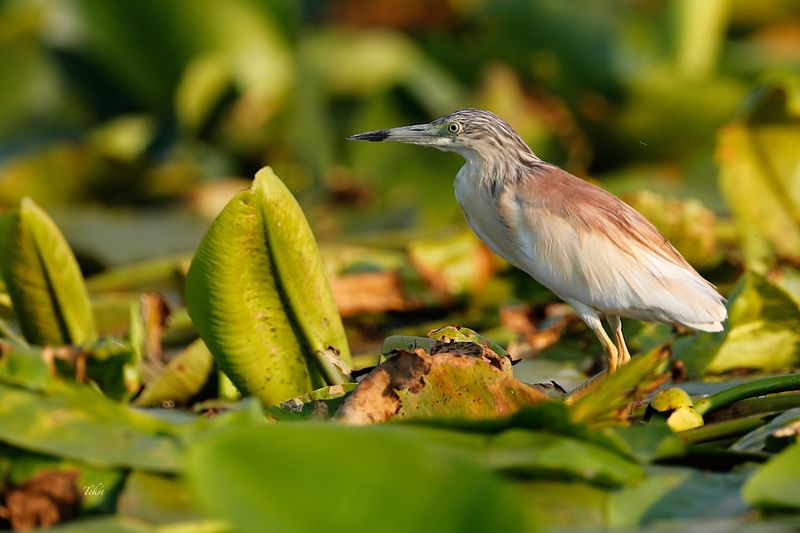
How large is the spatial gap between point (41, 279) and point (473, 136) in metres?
1.10

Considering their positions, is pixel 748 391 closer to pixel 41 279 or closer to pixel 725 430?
Result: pixel 725 430

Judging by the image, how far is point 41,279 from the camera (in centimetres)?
270

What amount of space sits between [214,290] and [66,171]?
8.69 feet

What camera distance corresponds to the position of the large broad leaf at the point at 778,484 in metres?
1.76

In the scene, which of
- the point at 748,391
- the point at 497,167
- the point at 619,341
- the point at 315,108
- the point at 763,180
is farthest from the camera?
the point at 315,108

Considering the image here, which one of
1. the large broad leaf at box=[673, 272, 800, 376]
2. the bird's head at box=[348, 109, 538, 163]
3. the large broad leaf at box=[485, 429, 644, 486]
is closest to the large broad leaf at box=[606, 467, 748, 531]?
the large broad leaf at box=[485, 429, 644, 486]

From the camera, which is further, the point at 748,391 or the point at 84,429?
the point at 748,391

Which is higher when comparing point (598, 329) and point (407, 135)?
point (407, 135)

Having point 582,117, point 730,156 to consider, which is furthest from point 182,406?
point 582,117

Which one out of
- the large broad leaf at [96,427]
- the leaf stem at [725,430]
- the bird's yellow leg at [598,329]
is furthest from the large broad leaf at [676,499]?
the bird's yellow leg at [598,329]

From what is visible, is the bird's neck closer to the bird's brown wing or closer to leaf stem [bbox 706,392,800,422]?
the bird's brown wing

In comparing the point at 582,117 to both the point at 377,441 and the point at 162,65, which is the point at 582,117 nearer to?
the point at 162,65

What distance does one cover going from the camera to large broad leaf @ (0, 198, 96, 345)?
261 cm

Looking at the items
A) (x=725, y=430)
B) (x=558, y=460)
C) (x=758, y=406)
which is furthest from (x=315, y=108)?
(x=558, y=460)
